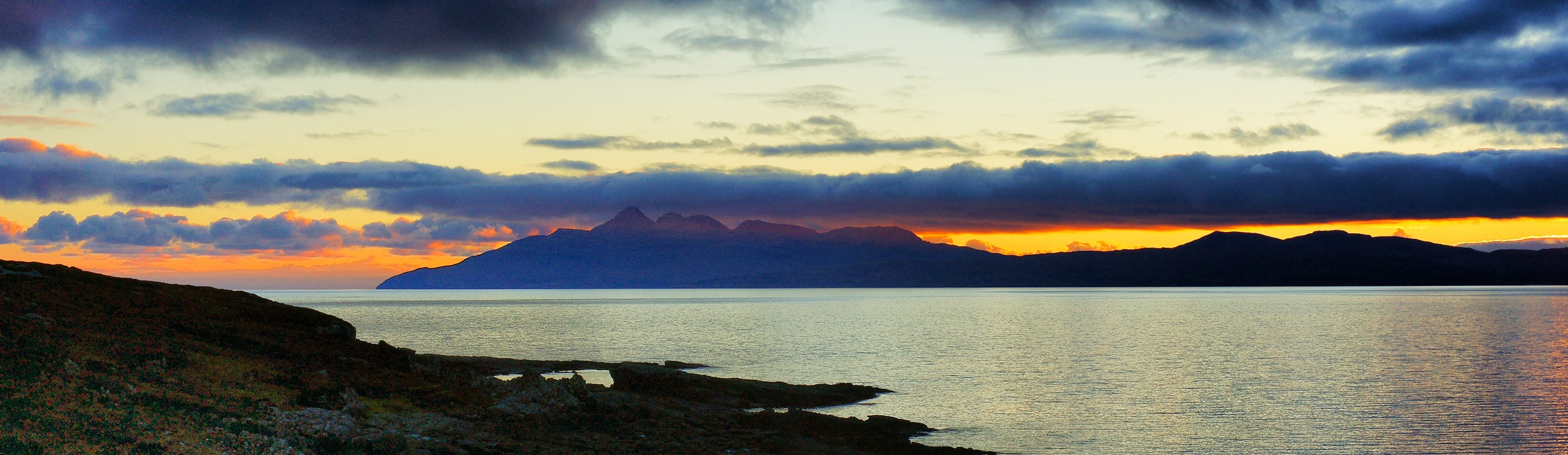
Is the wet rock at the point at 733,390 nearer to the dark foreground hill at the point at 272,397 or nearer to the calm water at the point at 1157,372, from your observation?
the dark foreground hill at the point at 272,397

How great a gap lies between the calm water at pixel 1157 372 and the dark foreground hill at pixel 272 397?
37.2 ft

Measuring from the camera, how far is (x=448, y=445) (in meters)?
29.5

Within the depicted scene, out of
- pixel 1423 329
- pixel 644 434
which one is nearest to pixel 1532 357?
pixel 1423 329

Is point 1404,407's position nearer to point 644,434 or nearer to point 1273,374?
point 1273,374

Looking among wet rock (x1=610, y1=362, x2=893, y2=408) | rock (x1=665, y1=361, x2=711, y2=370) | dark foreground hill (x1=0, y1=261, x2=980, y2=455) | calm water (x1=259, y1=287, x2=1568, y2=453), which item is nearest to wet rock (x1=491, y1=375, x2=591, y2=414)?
dark foreground hill (x1=0, y1=261, x2=980, y2=455)

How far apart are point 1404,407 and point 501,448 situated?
49.1 m

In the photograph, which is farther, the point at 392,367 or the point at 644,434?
the point at 392,367

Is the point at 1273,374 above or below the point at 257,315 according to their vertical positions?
below

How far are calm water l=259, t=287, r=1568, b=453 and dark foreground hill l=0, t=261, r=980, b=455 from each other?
1133 centimetres

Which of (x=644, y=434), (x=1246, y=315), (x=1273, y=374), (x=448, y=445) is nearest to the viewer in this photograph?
(x=448, y=445)

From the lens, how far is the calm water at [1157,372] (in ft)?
149

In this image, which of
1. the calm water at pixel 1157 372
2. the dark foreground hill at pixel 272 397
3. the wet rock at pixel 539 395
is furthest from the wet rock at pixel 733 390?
the wet rock at pixel 539 395

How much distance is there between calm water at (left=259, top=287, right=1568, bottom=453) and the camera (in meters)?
45.3

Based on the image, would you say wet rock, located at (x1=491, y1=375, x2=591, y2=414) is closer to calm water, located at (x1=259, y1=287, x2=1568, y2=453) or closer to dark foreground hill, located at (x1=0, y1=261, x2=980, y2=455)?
dark foreground hill, located at (x1=0, y1=261, x2=980, y2=455)
